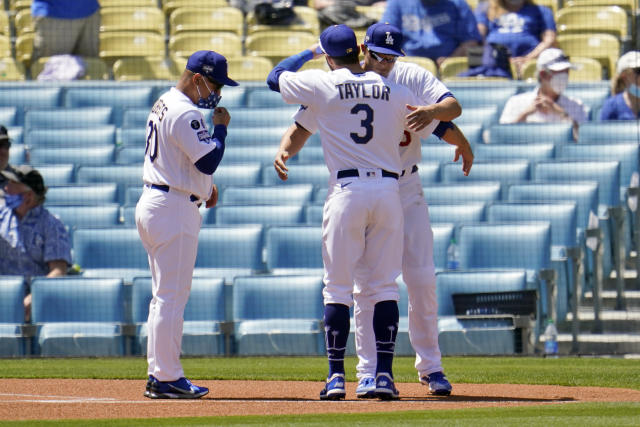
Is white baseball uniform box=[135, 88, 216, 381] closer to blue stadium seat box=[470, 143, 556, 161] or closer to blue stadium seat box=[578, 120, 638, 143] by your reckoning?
blue stadium seat box=[470, 143, 556, 161]

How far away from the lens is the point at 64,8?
13.2m

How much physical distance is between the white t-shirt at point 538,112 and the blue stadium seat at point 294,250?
274cm

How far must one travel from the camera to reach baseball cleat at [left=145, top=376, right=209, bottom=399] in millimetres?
6367

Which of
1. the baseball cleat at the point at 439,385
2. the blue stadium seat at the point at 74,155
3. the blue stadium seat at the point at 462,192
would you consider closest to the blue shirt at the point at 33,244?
the blue stadium seat at the point at 74,155

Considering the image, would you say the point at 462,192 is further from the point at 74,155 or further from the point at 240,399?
the point at 240,399

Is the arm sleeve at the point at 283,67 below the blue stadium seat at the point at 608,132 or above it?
above

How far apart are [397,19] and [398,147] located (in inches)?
265

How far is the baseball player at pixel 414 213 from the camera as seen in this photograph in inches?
246

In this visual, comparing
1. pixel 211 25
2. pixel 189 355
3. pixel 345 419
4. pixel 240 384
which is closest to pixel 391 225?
pixel 345 419

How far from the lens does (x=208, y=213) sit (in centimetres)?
1080

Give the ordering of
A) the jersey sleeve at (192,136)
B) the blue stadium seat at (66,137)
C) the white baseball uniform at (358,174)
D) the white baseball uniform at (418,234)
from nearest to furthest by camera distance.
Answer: the white baseball uniform at (358,174) → the jersey sleeve at (192,136) → the white baseball uniform at (418,234) → the blue stadium seat at (66,137)

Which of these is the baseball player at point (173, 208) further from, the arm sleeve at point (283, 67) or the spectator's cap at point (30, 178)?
the spectator's cap at point (30, 178)

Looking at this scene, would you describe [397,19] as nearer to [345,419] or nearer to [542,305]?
[542,305]

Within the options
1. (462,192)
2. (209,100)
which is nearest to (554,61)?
(462,192)
